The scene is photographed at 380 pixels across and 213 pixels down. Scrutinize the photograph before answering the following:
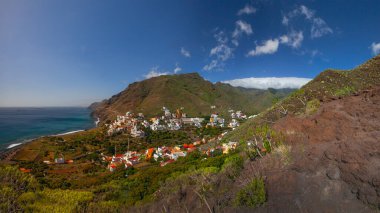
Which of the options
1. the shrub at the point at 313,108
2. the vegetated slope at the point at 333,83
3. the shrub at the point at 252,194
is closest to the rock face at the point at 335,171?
the shrub at the point at 252,194

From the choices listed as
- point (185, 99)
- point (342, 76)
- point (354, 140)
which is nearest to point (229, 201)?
point (354, 140)

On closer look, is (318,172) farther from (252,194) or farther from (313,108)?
(313,108)

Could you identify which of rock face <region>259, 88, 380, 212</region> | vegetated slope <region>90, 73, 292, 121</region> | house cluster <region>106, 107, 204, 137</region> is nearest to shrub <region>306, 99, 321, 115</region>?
rock face <region>259, 88, 380, 212</region>

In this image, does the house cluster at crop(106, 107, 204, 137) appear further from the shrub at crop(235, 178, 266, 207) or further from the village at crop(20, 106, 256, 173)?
the shrub at crop(235, 178, 266, 207)

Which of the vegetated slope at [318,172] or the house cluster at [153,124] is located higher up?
the vegetated slope at [318,172]

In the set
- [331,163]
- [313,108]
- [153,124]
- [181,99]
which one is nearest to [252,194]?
→ [331,163]

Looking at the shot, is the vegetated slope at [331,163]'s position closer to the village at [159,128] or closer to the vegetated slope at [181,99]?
the village at [159,128]

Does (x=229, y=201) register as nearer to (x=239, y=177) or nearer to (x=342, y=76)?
(x=239, y=177)
